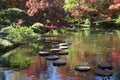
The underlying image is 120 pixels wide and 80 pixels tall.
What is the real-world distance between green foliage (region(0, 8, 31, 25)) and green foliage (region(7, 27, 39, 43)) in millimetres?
5655

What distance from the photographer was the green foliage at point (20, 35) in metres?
22.0

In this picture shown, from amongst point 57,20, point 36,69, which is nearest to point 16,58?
point 36,69

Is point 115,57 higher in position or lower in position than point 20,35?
lower

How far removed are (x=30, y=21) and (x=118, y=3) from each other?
17.0m

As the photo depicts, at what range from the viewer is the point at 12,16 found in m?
29.1

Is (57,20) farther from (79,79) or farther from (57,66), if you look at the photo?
(79,79)

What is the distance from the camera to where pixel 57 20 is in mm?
29953

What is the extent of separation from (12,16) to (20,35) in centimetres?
707

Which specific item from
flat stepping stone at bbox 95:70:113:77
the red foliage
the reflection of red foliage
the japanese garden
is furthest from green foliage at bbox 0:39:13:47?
the red foliage

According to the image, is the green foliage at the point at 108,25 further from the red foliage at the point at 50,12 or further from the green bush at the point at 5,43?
the green bush at the point at 5,43

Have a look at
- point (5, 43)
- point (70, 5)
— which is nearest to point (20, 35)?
point (5, 43)

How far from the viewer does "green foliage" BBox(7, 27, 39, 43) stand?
22000mm

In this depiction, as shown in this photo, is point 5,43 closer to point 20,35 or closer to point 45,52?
point 45,52

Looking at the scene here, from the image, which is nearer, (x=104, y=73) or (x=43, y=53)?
(x=104, y=73)
